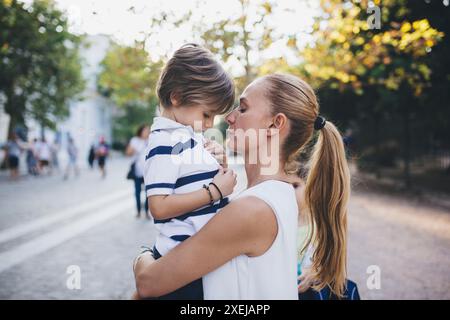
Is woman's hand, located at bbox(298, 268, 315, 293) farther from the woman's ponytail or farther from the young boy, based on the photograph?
the young boy

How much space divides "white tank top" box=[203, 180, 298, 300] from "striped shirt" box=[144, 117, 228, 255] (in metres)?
0.24

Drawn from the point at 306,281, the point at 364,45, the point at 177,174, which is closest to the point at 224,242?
the point at 177,174

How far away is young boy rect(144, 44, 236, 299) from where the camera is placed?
1.63m

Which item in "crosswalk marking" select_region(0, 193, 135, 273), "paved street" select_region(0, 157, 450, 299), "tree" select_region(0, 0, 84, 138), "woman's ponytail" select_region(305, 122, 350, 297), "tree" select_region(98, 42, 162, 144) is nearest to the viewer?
"woman's ponytail" select_region(305, 122, 350, 297)

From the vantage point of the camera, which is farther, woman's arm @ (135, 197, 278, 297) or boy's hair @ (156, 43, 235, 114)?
boy's hair @ (156, 43, 235, 114)

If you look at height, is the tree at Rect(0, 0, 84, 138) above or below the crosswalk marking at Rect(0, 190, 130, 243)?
above

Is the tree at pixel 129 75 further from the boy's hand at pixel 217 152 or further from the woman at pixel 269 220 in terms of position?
the woman at pixel 269 220

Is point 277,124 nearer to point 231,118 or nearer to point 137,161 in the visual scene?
point 231,118

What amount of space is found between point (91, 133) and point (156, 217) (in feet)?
146

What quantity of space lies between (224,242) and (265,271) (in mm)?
169

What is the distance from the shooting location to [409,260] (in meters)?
5.82

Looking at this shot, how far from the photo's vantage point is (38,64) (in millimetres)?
20672

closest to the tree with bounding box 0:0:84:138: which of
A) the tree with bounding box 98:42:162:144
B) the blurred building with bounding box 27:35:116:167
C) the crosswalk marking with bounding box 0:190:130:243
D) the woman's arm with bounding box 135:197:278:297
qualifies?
the crosswalk marking with bounding box 0:190:130:243

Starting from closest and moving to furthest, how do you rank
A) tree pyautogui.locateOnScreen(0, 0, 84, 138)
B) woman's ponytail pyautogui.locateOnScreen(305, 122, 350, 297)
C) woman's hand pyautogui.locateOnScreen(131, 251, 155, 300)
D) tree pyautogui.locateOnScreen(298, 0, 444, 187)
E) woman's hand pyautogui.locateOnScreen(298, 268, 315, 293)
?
woman's hand pyautogui.locateOnScreen(131, 251, 155, 300) < woman's ponytail pyautogui.locateOnScreen(305, 122, 350, 297) < woman's hand pyautogui.locateOnScreen(298, 268, 315, 293) < tree pyautogui.locateOnScreen(298, 0, 444, 187) < tree pyautogui.locateOnScreen(0, 0, 84, 138)
